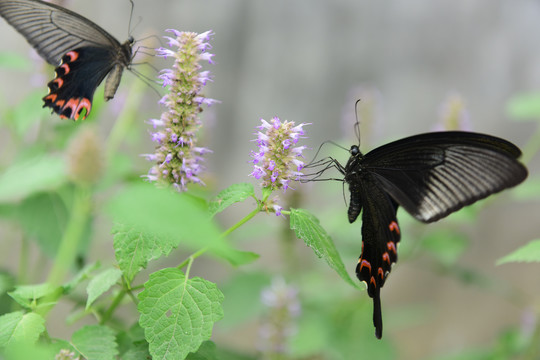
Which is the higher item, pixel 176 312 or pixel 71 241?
pixel 71 241

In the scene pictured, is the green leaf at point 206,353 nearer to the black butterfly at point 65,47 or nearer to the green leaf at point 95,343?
the green leaf at point 95,343

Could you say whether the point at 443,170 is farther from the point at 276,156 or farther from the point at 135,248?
the point at 135,248

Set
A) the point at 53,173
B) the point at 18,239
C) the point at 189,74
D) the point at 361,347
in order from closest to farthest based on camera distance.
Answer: the point at 189,74
the point at 53,173
the point at 361,347
the point at 18,239

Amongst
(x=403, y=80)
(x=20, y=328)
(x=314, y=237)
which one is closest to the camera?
(x=20, y=328)

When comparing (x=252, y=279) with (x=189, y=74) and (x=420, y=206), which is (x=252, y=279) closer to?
(x=420, y=206)

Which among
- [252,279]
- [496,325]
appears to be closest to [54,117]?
[252,279]

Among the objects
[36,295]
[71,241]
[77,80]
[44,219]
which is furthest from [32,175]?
[36,295]

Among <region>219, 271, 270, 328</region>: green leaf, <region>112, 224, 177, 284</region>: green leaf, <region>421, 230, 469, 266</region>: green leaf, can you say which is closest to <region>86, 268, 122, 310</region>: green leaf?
<region>112, 224, 177, 284</region>: green leaf
